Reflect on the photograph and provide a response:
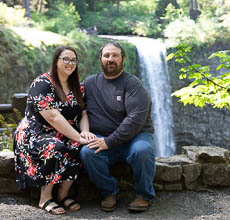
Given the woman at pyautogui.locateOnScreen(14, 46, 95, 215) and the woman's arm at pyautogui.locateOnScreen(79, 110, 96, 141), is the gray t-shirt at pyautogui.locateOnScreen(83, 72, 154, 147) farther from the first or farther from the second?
the woman at pyautogui.locateOnScreen(14, 46, 95, 215)

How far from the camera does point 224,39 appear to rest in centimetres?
1497

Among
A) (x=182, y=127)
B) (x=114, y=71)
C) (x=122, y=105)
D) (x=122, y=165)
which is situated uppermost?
(x=114, y=71)

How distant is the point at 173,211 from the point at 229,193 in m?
0.81

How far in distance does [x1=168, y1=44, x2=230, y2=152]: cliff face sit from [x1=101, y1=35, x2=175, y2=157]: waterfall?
1.05ft

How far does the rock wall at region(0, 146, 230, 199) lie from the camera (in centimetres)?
335

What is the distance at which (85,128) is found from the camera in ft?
10.4

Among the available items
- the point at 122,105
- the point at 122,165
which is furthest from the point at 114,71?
the point at 122,165

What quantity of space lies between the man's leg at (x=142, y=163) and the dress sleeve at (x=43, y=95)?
2.71 ft

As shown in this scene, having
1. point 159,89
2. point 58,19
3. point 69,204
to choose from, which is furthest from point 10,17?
point 69,204

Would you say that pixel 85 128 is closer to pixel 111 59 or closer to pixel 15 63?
pixel 111 59

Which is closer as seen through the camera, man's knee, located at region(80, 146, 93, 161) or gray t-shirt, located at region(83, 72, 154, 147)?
man's knee, located at region(80, 146, 93, 161)

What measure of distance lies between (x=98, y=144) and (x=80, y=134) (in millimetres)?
225

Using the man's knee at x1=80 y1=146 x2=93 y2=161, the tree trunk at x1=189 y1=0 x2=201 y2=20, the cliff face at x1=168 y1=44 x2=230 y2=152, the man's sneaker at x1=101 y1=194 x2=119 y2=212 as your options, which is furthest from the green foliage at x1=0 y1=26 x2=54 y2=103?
the tree trunk at x1=189 y1=0 x2=201 y2=20

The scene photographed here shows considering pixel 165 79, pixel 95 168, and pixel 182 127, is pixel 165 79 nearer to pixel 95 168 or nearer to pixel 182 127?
pixel 182 127
